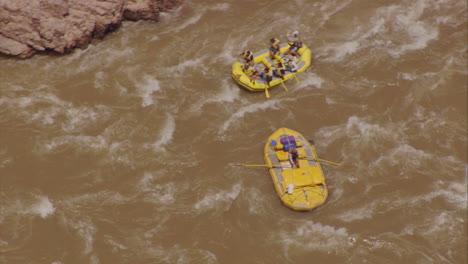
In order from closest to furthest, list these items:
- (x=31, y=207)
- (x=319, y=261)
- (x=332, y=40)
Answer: (x=319, y=261) → (x=31, y=207) → (x=332, y=40)

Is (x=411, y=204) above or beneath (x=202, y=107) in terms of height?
beneath

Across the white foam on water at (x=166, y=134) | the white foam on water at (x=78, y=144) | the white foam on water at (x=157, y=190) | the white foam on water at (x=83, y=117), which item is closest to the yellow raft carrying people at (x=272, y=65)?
the white foam on water at (x=166, y=134)

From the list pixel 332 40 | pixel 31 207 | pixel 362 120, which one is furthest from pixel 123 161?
pixel 332 40

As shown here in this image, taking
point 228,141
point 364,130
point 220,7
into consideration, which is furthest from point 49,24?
point 364,130

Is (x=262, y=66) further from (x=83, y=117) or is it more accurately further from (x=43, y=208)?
(x=43, y=208)

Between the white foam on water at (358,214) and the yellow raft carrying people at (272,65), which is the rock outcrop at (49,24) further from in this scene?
the white foam on water at (358,214)

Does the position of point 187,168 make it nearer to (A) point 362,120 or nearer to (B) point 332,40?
(A) point 362,120

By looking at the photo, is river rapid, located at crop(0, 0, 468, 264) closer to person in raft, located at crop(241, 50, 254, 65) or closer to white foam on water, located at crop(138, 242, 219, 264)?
white foam on water, located at crop(138, 242, 219, 264)
